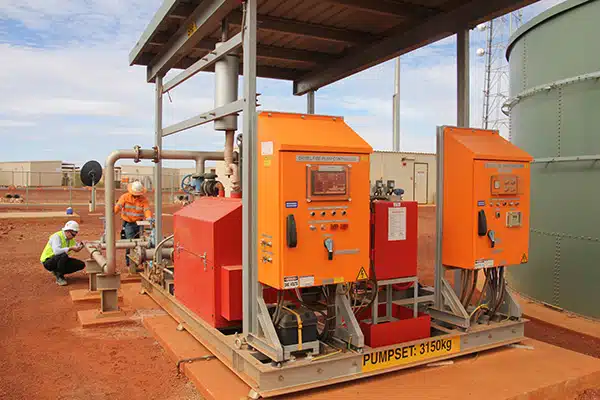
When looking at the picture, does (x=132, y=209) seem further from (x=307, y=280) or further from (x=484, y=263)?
(x=484, y=263)

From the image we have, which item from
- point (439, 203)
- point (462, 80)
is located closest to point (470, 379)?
point (439, 203)

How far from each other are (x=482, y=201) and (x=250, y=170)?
7.37 ft

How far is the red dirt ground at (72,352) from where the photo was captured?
4.50m

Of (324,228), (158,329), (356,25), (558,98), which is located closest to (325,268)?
(324,228)

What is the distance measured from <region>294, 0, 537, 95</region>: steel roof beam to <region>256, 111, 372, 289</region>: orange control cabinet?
2.40m

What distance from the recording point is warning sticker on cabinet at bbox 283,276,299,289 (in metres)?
4.00

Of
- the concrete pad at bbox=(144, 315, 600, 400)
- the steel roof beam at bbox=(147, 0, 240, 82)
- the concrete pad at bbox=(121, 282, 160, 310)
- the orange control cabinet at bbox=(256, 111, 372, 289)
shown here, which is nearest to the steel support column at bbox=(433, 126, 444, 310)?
the concrete pad at bbox=(144, 315, 600, 400)

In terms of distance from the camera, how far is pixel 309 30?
670cm

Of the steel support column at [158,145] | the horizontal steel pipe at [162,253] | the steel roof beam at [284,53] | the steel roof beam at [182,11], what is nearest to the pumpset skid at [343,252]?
the steel support column at [158,145]

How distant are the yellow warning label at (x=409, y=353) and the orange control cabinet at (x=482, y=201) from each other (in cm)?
78

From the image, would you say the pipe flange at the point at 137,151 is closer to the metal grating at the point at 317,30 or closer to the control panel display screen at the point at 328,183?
the metal grating at the point at 317,30

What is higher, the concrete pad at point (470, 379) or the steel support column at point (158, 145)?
the steel support column at point (158, 145)

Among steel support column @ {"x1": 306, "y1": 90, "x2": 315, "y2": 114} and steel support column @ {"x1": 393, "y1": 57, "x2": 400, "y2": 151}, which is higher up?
steel support column @ {"x1": 393, "y1": 57, "x2": 400, "y2": 151}

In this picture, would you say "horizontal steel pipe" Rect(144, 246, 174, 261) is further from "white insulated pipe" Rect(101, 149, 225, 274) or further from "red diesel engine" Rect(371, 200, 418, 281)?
"red diesel engine" Rect(371, 200, 418, 281)
